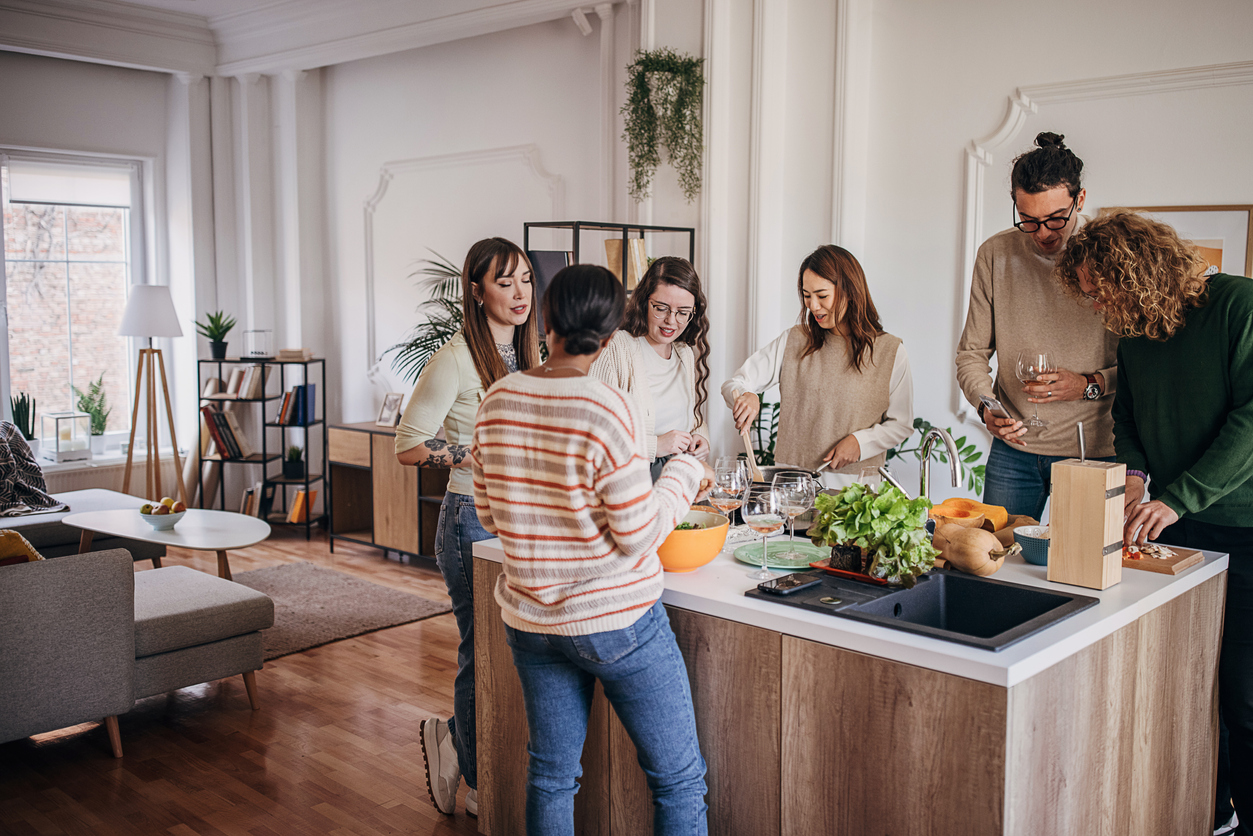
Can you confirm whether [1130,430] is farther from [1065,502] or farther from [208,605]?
[208,605]

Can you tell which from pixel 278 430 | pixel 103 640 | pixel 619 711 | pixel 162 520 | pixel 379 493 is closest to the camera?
pixel 619 711

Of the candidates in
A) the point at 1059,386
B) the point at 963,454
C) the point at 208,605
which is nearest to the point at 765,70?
the point at 963,454

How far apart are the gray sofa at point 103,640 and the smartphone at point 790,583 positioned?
7.20 ft

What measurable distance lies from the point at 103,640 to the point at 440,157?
145 inches

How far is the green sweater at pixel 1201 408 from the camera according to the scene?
2072 millimetres

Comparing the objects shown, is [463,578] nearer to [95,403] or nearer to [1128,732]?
[1128,732]

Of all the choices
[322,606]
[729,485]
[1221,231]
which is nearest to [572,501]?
[729,485]

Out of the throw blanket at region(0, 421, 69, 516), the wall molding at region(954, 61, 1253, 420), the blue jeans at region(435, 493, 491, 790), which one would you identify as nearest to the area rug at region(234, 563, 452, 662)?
the throw blanket at region(0, 421, 69, 516)

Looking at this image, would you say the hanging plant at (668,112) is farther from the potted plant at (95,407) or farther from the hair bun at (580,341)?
the potted plant at (95,407)

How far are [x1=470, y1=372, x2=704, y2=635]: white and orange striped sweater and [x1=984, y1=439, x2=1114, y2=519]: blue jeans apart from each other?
137 cm

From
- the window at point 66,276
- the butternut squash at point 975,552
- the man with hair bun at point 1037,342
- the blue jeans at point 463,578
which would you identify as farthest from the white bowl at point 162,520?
the butternut squash at point 975,552

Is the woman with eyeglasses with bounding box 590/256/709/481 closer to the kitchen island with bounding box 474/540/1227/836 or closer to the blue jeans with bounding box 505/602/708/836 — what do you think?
the kitchen island with bounding box 474/540/1227/836

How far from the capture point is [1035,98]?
12.4ft

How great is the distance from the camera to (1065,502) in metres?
1.94
